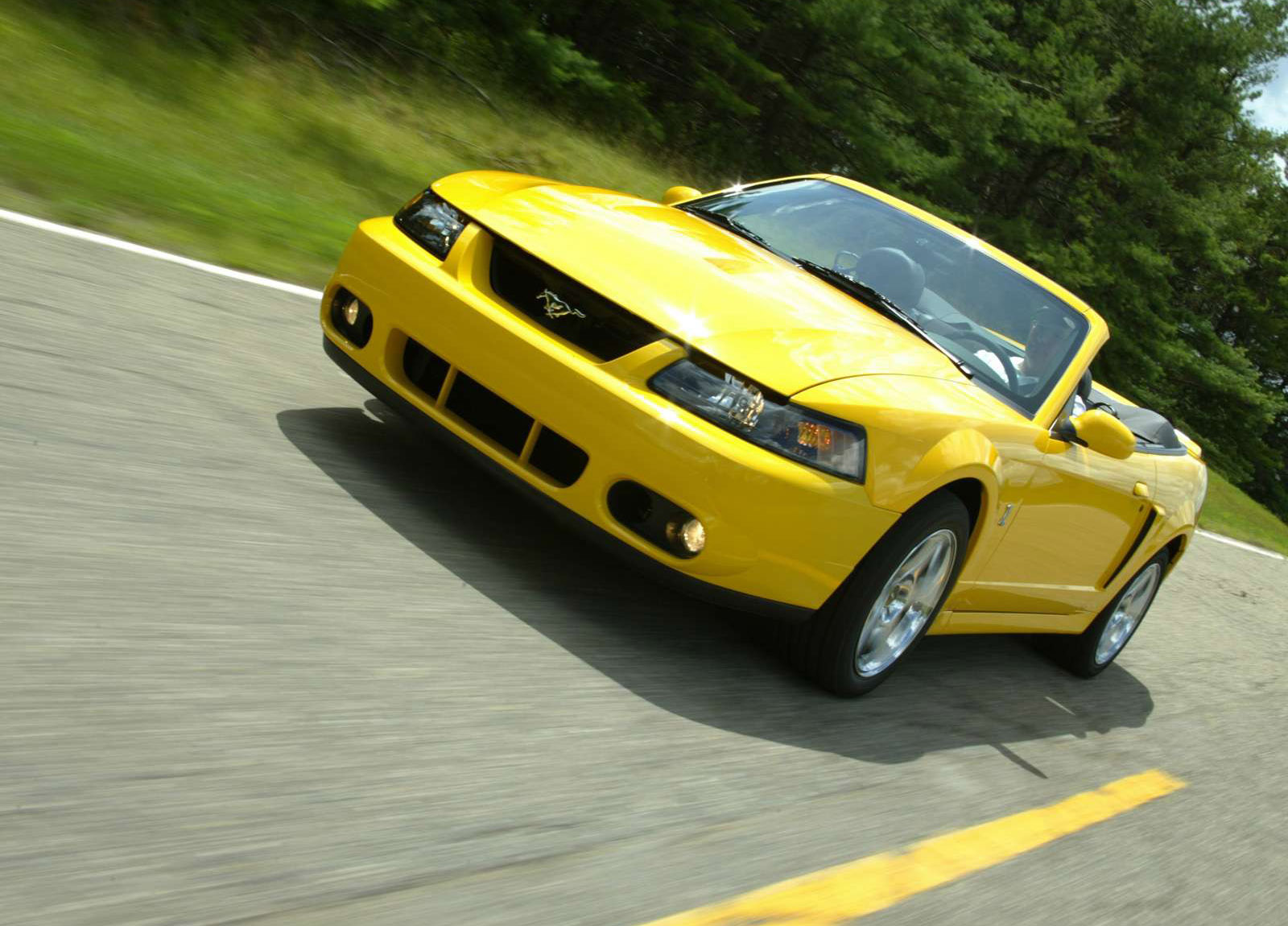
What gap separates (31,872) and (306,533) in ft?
6.43

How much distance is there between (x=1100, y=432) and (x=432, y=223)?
7.91 ft

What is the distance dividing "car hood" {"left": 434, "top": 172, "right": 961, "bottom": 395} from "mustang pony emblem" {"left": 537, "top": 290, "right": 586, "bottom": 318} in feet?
0.28

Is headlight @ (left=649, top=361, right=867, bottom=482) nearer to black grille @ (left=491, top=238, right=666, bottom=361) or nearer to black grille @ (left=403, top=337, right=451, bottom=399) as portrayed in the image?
black grille @ (left=491, top=238, right=666, bottom=361)

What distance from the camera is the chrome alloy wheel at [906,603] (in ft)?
14.6

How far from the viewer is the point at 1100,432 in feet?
16.4

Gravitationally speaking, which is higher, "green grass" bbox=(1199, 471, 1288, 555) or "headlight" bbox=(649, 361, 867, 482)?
"headlight" bbox=(649, 361, 867, 482)

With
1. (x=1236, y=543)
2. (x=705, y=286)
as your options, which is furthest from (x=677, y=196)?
(x=1236, y=543)

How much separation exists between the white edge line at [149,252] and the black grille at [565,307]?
2805 millimetres

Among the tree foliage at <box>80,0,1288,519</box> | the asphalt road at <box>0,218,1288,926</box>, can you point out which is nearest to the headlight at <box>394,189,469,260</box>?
the asphalt road at <box>0,218,1288,926</box>

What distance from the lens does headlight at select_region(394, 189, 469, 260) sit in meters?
4.55

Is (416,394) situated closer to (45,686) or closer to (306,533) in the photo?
(306,533)

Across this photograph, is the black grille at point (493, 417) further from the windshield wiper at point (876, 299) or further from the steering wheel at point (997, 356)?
the steering wheel at point (997, 356)

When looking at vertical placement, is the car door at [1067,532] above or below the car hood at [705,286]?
below

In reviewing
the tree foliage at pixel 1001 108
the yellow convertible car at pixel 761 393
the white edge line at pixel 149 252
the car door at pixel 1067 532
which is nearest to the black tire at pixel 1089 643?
the car door at pixel 1067 532
